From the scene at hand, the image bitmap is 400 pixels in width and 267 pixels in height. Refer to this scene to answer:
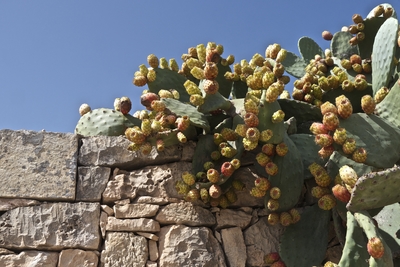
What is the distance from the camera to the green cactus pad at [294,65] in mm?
3996

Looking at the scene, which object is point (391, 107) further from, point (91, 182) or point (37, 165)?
point (37, 165)

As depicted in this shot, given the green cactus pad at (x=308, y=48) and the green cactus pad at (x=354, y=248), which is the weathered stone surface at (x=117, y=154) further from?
the green cactus pad at (x=308, y=48)

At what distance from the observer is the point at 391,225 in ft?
9.93

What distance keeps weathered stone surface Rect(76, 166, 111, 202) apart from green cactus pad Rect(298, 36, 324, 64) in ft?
6.51

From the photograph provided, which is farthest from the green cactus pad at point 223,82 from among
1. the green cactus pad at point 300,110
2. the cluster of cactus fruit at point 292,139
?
the green cactus pad at point 300,110

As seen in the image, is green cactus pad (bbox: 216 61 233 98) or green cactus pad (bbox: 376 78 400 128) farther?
green cactus pad (bbox: 216 61 233 98)

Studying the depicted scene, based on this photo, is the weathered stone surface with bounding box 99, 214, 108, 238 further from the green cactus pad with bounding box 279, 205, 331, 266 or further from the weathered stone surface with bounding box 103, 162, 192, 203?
the green cactus pad with bounding box 279, 205, 331, 266

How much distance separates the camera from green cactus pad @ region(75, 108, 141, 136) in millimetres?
3281

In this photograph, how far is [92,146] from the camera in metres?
3.11

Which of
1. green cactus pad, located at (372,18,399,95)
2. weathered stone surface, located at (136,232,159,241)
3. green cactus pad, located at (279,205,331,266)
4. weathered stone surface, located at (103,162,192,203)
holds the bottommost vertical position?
green cactus pad, located at (279,205,331,266)

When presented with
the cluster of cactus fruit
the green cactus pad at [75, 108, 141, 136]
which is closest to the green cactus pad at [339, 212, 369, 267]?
the cluster of cactus fruit

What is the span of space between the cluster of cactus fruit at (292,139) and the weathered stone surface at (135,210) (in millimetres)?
194

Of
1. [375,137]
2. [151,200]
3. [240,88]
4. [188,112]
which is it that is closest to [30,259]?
[151,200]

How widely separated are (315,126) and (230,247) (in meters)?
0.88
